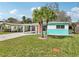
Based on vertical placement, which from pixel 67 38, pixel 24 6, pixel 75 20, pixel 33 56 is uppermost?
pixel 24 6

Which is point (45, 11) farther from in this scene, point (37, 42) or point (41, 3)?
point (37, 42)

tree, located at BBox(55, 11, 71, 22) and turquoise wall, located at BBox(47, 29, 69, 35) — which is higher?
tree, located at BBox(55, 11, 71, 22)

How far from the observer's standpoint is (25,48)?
20.1 ft

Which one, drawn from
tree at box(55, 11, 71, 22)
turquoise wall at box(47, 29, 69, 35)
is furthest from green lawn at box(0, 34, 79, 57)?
tree at box(55, 11, 71, 22)

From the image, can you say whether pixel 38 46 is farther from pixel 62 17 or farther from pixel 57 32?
pixel 62 17

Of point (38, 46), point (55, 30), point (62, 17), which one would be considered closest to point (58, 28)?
point (55, 30)

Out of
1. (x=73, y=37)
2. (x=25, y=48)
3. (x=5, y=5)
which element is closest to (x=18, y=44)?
(x=25, y=48)

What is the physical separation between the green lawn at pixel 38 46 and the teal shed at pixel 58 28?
0.50ft

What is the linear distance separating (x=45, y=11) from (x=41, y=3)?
0.77 feet

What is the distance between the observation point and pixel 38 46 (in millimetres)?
6141

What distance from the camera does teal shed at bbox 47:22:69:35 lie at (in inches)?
241

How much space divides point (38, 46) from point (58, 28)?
685 mm

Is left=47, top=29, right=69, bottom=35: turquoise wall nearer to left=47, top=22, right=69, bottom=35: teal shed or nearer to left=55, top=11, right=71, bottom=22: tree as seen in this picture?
left=47, top=22, right=69, bottom=35: teal shed

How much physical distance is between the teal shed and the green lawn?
15 cm
